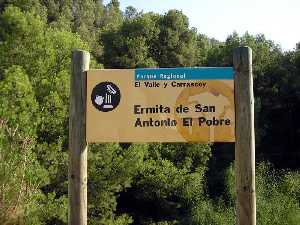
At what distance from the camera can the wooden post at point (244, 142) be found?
14.1 feet

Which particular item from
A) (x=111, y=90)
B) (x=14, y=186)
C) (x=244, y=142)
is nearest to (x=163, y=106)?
(x=111, y=90)

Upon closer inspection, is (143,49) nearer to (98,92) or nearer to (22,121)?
(22,121)

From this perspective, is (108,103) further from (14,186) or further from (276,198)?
(276,198)

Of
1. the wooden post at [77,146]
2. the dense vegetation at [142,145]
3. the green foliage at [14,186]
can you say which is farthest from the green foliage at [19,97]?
the wooden post at [77,146]

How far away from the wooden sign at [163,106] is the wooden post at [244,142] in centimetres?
6

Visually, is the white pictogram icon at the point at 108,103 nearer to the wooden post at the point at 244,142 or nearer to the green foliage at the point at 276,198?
the wooden post at the point at 244,142

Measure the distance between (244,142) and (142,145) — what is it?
16.3 meters

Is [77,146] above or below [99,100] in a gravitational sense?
below

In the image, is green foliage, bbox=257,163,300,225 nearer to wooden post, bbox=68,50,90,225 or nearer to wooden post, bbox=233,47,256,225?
wooden post, bbox=233,47,256,225

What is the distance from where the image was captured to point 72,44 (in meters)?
18.8

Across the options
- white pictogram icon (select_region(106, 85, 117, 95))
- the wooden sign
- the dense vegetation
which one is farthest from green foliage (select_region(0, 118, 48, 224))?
the dense vegetation

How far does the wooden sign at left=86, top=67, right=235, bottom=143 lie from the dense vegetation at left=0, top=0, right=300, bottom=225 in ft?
25.5

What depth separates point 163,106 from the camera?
173 inches

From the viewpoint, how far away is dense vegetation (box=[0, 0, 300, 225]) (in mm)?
17156
